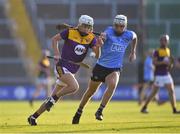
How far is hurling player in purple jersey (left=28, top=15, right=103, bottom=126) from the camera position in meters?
17.4

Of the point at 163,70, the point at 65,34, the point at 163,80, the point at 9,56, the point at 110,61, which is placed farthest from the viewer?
the point at 9,56

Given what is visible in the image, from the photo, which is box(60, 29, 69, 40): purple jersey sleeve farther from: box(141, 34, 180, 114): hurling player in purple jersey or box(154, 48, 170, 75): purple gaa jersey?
box(154, 48, 170, 75): purple gaa jersey

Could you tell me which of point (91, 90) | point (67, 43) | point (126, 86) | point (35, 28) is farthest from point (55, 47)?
point (35, 28)

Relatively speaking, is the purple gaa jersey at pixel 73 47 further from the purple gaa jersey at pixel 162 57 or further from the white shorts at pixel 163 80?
the white shorts at pixel 163 80

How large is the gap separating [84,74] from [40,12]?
4.79 meters

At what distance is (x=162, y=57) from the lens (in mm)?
24422

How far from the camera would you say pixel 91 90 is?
18.2 metres

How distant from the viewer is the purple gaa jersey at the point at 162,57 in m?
24.3

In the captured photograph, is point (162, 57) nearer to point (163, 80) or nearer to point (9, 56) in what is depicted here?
point (163, 80)

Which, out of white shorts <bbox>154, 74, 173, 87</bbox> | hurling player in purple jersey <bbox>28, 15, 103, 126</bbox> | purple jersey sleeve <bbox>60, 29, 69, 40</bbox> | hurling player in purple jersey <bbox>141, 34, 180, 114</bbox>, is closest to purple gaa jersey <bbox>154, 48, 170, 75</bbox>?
hurling player in purple jersey <bbox>141, 34, 180, 114</bbox>

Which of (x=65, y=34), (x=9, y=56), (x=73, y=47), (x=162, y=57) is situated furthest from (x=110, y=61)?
(x=9, y=56)

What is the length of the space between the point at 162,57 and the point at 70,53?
23.9 ft

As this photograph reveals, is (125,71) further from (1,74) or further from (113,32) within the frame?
(113,32)

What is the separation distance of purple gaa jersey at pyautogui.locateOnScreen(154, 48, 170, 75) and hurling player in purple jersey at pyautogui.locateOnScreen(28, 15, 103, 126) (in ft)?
22.8
